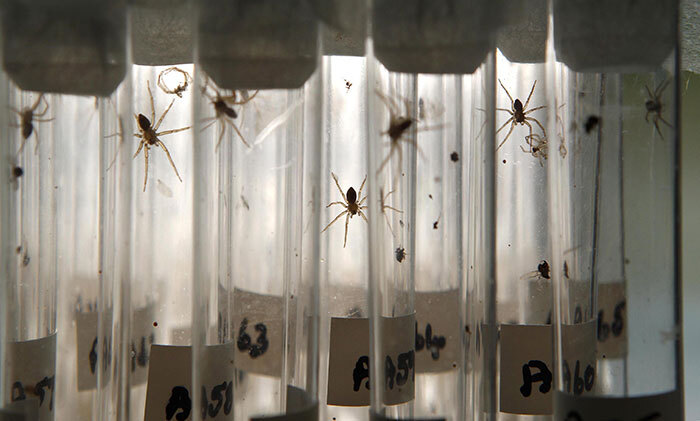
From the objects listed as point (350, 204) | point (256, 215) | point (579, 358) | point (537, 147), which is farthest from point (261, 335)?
point (537, 147)

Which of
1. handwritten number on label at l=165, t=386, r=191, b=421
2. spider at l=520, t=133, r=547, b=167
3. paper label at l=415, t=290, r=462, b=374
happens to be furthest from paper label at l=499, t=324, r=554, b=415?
handwritten number on label at l=165, t=386, r=191, b=421

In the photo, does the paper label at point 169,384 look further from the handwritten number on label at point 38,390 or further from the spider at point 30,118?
the spider at point 30,118

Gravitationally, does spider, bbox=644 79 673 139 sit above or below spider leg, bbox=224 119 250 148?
above

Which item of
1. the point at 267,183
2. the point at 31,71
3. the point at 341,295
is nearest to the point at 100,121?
the point at 31,71

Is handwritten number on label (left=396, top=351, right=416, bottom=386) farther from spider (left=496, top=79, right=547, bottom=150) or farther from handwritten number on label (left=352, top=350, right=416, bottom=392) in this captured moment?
spider (left=496, top=79, right=547, bottom=150)

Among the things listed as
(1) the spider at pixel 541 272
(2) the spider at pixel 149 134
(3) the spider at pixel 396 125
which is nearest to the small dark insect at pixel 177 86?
(2) the spider at pixel 149 134

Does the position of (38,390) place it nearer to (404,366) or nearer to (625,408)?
(404,366)

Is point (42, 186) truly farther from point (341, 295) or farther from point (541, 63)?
point (541, 63)
